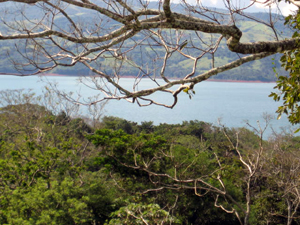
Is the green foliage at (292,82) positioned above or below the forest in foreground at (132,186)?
above

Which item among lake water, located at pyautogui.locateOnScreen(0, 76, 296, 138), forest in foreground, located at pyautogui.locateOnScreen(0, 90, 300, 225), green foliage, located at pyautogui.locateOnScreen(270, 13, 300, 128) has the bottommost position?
lake water, located at pyautogui.locateOnScreen(0, 76, 296, 138)

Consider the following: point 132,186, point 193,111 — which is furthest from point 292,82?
point 193,111

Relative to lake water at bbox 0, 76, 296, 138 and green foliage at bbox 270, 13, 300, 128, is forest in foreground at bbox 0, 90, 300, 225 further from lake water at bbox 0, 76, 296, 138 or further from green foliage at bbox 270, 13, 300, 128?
lake water at bbox 0, 76, 296, 138

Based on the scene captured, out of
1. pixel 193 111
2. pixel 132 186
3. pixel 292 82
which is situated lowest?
pixel 193 111

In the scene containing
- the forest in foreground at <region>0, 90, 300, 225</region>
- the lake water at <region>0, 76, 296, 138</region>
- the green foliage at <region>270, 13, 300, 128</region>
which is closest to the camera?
the green foliage at <region>270, 13, 300, 128</region>

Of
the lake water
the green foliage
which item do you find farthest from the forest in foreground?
the lake water

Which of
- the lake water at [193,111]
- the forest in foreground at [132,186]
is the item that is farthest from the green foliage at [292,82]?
the lake water at [193,111]

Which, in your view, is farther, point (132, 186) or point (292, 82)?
point (132, 186)

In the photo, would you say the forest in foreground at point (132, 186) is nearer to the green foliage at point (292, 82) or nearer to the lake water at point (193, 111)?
the green foliage at point (292, 82)

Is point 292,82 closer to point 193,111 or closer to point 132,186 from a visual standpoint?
point 132,186

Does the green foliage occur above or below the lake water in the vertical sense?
above

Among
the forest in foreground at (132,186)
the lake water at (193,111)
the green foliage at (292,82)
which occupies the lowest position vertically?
the lake water at (193,111)

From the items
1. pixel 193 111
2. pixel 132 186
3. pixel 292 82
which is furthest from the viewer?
pixel 193 111

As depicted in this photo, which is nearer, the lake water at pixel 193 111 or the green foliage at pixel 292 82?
the green foliage at pixel 292 82
